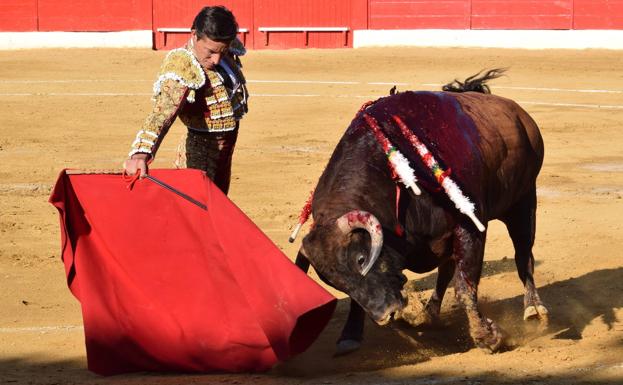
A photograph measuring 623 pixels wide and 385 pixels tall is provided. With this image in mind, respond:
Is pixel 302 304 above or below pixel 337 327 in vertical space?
above

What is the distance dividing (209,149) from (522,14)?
13.7 m

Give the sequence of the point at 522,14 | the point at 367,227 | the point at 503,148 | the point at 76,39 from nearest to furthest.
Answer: the point at 367,227, the point at 503,148, the point at 522,14, the point at 76,39

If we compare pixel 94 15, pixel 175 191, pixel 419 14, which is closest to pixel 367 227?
pixel 175 191

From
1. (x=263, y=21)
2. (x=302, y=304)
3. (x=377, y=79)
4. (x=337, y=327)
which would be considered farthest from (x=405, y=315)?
(x=263, y=21)

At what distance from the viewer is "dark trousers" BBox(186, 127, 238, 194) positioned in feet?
14.4

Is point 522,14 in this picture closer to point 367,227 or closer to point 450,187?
point 450,187

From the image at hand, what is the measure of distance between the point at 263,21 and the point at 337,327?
1387cm

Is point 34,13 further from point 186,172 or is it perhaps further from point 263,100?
point 186,172

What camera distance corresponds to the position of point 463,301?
4.34m

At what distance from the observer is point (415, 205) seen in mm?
4160

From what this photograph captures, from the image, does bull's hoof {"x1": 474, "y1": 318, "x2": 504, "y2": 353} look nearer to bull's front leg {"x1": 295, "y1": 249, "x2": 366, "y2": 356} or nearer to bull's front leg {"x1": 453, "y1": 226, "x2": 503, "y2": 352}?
bull's front leg {"x1": 453, "y1": 226, "x2": 503, "y2": 352}

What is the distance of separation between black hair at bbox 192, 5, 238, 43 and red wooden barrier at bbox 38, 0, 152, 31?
14.8 metres

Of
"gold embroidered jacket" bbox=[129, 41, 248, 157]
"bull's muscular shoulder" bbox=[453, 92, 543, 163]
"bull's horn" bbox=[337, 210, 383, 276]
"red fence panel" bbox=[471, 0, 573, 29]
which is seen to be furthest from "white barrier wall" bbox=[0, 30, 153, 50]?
"bull's horn" bbox=[337, 210, 383, 276]

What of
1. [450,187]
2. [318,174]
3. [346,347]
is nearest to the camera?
[450,187]
